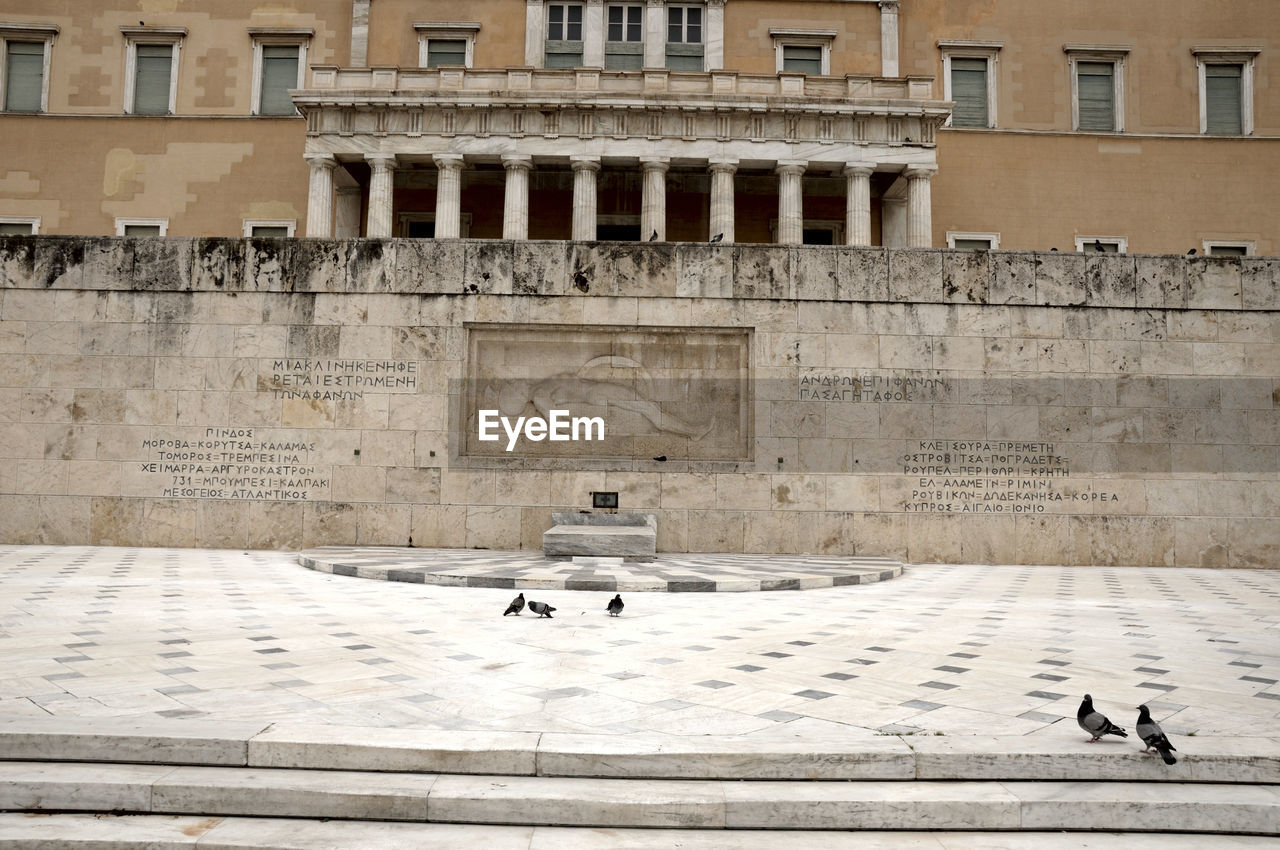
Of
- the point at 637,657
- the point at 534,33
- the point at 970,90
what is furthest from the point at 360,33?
the point at 637,657

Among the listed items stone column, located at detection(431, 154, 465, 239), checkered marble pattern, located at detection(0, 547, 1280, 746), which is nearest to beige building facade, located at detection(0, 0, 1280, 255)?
stone column, located at detection(431, 154, 465, 239)

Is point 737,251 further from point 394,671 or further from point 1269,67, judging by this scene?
point 1269,67

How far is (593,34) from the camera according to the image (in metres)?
36.4

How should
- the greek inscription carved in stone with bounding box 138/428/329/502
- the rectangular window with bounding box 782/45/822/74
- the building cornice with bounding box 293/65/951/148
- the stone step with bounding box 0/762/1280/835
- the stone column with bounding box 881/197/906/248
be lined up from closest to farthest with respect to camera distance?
1. the stone step with bounding box 0/762/1280/835
2. the greek inscription carved in stone with bounding box 138/428/329/502
3. the building cornice with bounding box 293/65/951/148
4. the stone column with bounding box 881/197/906/248
5. the rectangular window with bounding box 782/45/822/74

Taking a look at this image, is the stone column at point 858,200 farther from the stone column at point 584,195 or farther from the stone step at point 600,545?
the stone step at point 600,545

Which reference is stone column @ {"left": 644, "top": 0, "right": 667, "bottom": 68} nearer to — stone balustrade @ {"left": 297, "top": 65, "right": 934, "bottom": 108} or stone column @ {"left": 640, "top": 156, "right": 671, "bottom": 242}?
stone balustrade @ {"left": 297, "top": 65, "right": 934, "bottom": 108}

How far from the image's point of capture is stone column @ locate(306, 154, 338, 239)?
3284cm

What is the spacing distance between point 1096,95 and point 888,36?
10292 millimetres

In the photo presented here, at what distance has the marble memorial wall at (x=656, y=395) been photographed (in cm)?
1519

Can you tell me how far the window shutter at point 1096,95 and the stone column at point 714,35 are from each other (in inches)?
665

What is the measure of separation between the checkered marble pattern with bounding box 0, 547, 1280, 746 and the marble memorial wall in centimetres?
412

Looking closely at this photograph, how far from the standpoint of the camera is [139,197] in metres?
36.9

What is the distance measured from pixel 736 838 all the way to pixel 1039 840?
157cm

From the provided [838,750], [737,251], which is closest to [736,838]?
[838,750]
